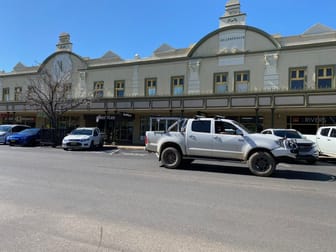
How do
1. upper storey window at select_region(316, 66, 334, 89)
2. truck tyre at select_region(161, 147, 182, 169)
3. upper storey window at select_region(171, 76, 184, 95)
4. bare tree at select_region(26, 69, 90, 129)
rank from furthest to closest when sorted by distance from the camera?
bare tree at select_region(26, 69, 90, 129) < upper storey window at select_region(171, 76, 184, 95) < upper storey window at select_region(316, 66, 334, 89) < truck tyre at select_region(161, 147, 182, 169)

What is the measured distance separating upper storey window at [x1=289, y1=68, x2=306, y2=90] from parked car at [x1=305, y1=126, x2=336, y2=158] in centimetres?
627

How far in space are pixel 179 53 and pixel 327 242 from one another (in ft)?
72.1

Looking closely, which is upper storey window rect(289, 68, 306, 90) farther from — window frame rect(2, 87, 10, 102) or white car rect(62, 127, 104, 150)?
window frame rect(2, 87, 10, 102)

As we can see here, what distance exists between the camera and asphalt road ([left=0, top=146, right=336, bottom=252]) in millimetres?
3756

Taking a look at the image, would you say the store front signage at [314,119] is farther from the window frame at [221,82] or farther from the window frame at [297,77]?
the window frame at [221,82]

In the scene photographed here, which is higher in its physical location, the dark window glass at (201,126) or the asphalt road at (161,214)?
the dark window glass at (201,126)

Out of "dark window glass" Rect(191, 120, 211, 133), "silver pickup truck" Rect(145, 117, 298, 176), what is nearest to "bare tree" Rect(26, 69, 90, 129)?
"silver pickup truck" Rect(145, 117, 298, 176)

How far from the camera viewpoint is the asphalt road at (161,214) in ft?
12.3

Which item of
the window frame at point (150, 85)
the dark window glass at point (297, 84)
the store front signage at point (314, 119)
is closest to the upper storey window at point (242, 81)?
the dark window glass at point (297, 84)

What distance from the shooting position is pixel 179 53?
24281 millimetres

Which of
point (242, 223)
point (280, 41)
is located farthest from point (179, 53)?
point (242, 223)

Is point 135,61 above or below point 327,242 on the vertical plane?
above

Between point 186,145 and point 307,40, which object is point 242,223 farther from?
point 307,40

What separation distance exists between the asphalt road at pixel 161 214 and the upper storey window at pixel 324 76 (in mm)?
13264
